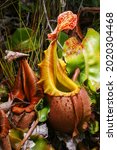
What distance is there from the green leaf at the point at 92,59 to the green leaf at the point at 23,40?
21 cm

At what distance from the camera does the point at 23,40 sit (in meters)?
1.63

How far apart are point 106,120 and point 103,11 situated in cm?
37

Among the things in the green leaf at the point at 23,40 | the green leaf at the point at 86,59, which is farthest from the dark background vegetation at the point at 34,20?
the green leaf at the point at 86,59

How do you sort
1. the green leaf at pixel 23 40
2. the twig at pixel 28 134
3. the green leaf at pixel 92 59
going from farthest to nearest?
the green leaf at pixel 23 40
the green leaf at pixel 92 59
the twig at pixel 28 134

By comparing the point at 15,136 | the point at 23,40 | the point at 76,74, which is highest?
the point at 23,40

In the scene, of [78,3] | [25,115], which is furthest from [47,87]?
[78,3]

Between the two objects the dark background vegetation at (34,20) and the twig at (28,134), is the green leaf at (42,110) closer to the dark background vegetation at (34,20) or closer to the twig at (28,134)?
the twig at (28,134)

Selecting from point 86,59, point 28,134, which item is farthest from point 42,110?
point 86,59

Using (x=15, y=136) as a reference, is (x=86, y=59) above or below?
above

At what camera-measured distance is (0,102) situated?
1.48 m

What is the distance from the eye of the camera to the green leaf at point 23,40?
161 centimetres

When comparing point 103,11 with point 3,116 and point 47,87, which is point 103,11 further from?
point 3,116

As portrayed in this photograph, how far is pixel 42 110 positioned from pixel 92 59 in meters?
0.26

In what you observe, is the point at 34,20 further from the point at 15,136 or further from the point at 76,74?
the point at 15,136
